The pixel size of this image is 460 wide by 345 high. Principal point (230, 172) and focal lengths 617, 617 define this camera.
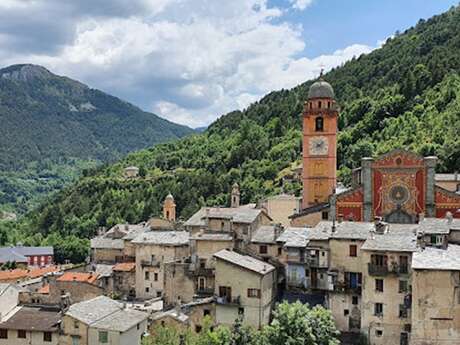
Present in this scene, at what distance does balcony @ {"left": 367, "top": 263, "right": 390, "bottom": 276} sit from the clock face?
30285 millimetres

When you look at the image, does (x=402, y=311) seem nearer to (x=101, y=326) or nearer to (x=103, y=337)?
(x=103, y=337)

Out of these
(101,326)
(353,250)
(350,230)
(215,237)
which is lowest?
(101,326)

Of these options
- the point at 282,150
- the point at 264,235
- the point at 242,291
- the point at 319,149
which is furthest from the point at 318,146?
the point at 282,150

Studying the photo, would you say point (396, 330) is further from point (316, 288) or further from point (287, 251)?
point (287, 251)

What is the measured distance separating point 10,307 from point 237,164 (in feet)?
410

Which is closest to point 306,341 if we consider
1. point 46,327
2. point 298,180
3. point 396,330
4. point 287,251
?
point 396,330

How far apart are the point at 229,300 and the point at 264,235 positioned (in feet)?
32.2

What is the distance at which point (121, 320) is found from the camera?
50812 millimetres

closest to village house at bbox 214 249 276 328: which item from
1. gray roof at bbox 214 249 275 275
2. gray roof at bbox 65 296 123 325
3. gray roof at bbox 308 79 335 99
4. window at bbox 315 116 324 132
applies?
gray roof at bbox 214 249 275 275

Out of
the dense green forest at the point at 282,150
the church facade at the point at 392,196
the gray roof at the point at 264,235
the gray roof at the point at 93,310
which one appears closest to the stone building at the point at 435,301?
the gray roof at the point at 264,235

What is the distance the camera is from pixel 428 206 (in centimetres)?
6631

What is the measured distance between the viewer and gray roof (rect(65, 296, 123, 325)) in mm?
50750

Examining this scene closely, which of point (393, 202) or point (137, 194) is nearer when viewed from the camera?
point (393, 202)

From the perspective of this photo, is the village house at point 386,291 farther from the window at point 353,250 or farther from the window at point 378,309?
the window at point 353,250
